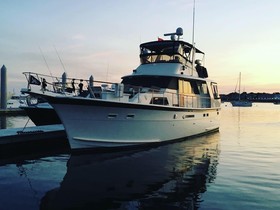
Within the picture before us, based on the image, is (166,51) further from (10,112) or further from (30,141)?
(10,112)

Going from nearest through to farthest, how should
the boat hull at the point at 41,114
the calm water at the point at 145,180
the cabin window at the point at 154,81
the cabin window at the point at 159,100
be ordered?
the calm water at the point at 145,180
the cabin window at the point at 159,100
the cabin window at the point at 154,81
the boat hull at the point at 41,114

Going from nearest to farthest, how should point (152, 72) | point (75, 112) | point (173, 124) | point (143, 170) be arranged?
point (143, 170) < point (75, 112) < point (173, 124) < point (152, 72)

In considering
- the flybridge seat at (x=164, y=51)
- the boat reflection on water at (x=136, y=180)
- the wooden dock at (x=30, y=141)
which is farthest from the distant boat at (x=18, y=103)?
the boat reflection on water at (x=136, y=180)

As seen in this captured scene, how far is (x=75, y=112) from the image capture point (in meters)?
11.6

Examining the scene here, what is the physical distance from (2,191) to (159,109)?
24.8 feet

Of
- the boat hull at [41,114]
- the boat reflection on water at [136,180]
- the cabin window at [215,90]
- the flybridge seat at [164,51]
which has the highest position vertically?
the flybridge seat at [164,51]

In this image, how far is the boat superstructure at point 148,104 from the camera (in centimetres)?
1177

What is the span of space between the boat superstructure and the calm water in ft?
3.03

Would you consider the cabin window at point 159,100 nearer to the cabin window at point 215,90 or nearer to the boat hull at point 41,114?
the cabin window at point 215,90

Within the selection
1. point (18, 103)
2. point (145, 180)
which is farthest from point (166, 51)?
point (18, 103)

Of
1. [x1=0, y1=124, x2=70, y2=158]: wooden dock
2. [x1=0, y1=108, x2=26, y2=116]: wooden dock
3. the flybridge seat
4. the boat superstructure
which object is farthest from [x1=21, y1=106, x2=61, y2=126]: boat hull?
[x1=0, y1=108, x2=26, y2=116]: wooden dock

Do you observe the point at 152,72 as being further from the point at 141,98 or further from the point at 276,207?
the point at 276,207

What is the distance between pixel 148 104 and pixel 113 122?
5.71ft

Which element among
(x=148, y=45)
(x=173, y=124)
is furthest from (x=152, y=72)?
(x=173, y=124)
